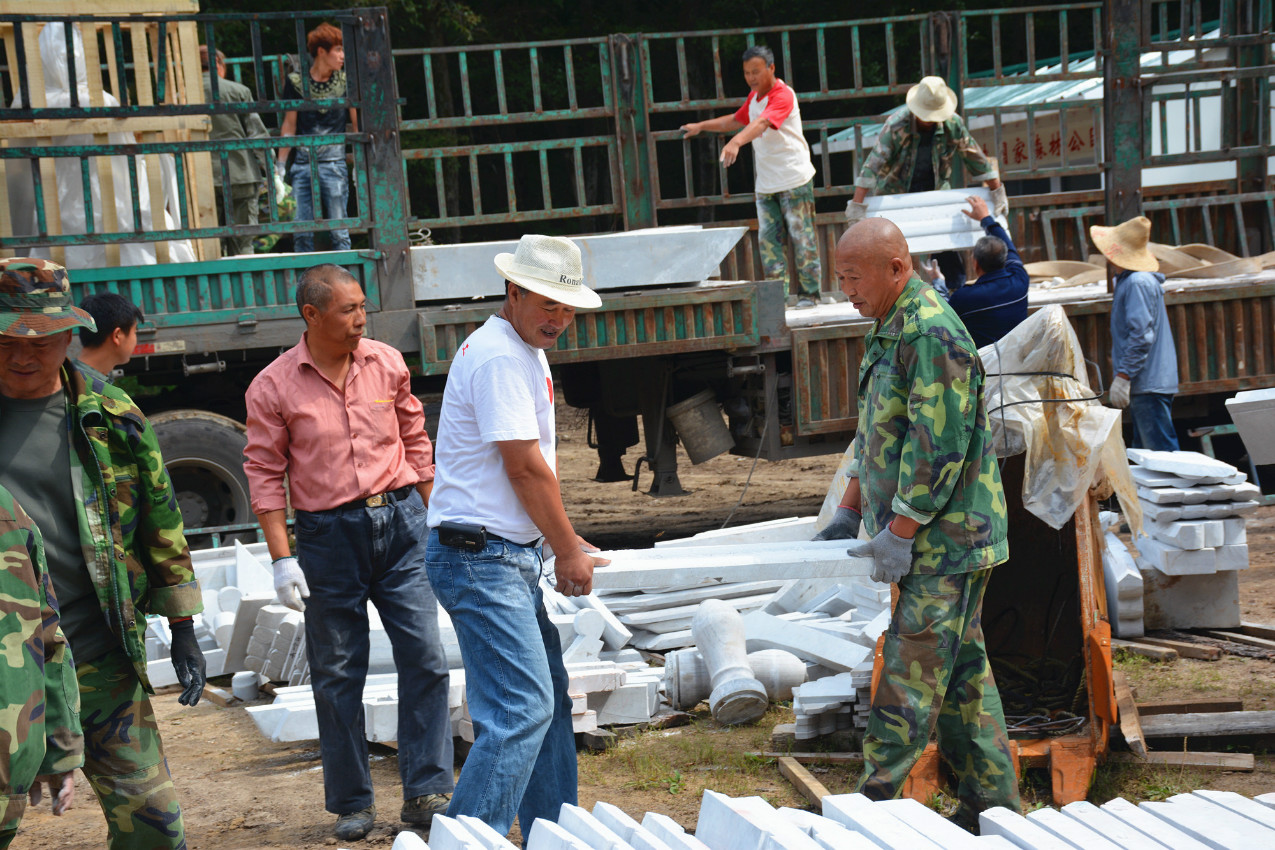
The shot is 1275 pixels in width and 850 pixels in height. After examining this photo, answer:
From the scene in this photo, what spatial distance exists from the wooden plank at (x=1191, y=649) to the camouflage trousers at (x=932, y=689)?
2559mm

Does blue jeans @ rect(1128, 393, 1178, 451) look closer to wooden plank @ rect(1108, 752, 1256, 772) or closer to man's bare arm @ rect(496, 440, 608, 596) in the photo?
wooden plank @ rect(1108, 752, 1256, 772)

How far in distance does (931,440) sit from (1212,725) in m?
2.15

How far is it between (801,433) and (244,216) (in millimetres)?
4772

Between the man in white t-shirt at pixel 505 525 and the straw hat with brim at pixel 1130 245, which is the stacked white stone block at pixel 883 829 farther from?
the straw hat with brim at pixel 1130 245

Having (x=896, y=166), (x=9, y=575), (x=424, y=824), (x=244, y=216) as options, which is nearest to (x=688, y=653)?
(x=424, y=824)

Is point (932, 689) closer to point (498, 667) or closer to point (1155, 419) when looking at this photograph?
A: point (498, 667)

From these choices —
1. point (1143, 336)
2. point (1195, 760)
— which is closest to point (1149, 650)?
point (1195, 760)

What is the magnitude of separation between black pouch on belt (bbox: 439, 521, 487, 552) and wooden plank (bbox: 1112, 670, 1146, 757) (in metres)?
2.50

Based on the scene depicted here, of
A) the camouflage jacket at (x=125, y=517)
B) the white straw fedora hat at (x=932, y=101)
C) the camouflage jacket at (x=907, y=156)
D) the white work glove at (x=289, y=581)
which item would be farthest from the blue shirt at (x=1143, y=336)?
the camouflage jacket at (x=125, y=517)

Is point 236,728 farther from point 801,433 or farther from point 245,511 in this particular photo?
point 801,433

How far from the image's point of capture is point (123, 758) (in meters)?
3.35

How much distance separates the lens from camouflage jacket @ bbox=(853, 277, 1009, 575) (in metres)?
3.70

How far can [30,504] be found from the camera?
10.8 ft

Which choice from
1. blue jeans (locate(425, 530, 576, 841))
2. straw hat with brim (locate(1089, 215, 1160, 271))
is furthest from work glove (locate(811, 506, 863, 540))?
straw hat with brim (locate(1089, 215, 1160, 271))
